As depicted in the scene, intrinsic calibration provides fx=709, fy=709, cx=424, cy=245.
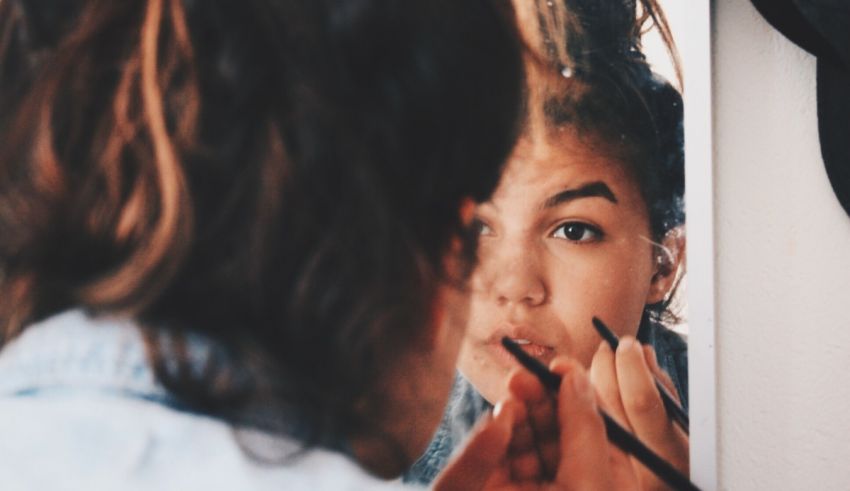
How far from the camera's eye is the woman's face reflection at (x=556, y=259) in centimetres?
63

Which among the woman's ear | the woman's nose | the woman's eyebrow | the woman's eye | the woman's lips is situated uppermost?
the woman's eyebrow

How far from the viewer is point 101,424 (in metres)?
0.53

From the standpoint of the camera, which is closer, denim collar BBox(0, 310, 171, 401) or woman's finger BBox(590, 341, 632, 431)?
denim collar BBox(0, 310, 171, 401)

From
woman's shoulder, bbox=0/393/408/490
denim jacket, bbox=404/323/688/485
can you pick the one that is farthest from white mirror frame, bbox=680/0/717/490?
woman's shoulder, bbox=0/393/408/490

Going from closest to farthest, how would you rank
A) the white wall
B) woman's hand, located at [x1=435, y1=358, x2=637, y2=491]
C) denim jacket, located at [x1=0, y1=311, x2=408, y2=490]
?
1. denim jacket, located at [x1=0, y1=311, x2=408, y2=490]
2. woman's hand, located at [x1=435, y1=358, x2=637, y2=491]
3. the white wall

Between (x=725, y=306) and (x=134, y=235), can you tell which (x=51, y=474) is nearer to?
(x=134, y=235)

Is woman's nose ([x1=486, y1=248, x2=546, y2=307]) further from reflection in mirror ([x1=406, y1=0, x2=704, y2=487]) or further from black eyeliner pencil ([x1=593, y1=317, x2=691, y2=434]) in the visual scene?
black eyeliner pencil ([x1=593, y1=317, x2=691, y2=434])

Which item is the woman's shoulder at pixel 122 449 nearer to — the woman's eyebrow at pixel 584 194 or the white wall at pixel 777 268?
the woman's eyebrow at pixel 584 194

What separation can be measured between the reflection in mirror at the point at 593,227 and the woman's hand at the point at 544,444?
0.01 meters

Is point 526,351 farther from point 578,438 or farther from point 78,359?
point 78,359

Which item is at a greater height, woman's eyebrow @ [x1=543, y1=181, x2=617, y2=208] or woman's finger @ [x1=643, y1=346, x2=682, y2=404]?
woman's eyebrow @ [x1=543, y1=181, x2=617, y2=208]

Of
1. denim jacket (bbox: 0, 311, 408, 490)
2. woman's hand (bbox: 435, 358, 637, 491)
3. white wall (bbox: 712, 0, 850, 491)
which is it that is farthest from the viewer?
white wall (bbox: 712, 0, 850, 491)

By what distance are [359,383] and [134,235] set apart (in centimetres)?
21

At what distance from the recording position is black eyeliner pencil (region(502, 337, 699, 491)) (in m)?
0.64
